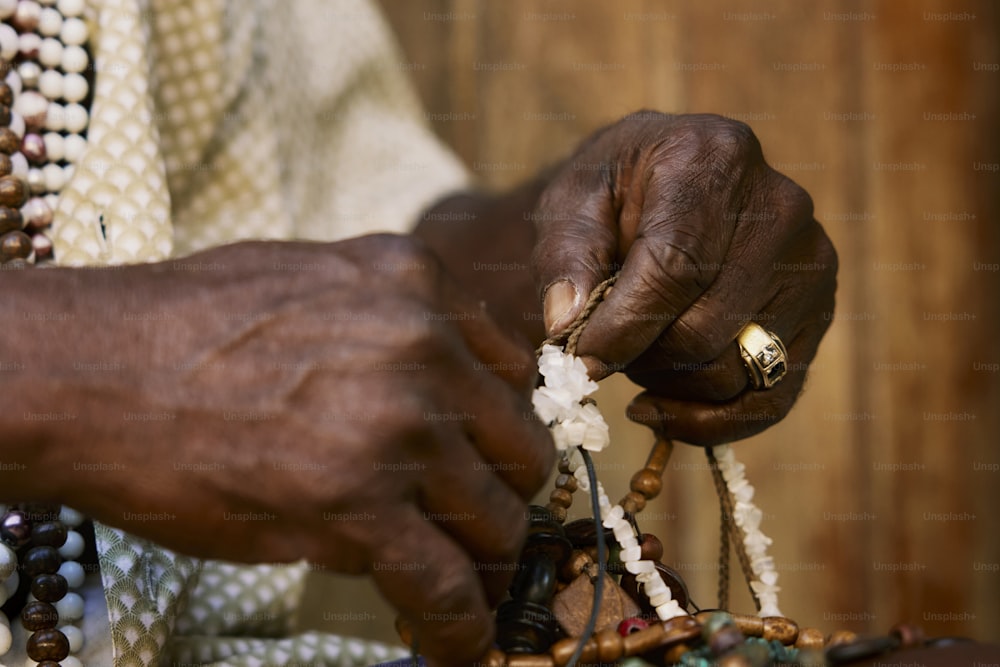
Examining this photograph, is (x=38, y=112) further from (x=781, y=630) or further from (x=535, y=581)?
(x=781, y=630)

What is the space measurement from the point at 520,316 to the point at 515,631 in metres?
0.59

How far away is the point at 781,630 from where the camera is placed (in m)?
0.63

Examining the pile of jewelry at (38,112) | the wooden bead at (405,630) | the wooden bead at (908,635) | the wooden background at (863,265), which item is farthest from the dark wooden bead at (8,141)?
the wooden background at (863,265)

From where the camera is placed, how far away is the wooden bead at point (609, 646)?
58 cm

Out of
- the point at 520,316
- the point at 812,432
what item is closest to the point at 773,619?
the point at 520,316

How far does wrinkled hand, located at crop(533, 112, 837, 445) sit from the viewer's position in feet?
2.33

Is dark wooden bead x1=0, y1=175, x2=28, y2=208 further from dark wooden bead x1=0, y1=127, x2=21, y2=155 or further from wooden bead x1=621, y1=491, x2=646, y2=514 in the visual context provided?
wooden bead x1=621, y1=491, x2=646, y2=514

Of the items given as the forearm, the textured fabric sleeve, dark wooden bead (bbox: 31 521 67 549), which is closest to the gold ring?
the forearm

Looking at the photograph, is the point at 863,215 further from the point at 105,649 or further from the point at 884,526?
the point at 105,649

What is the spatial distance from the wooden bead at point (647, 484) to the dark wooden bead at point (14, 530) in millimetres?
440

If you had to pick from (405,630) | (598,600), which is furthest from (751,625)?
(405,630)

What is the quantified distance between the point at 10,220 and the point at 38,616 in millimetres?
326

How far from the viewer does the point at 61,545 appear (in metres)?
0.69

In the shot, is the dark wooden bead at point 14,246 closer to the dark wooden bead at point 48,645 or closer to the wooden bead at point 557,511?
the dark wooden bead at point 48,645
